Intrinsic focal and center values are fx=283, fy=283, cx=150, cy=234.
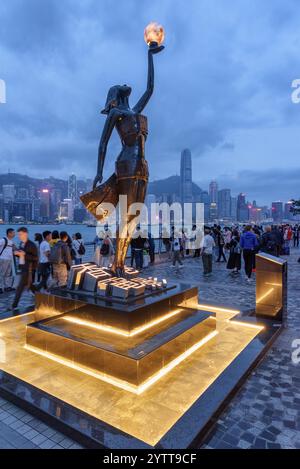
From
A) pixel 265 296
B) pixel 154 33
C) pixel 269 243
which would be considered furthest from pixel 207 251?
pixel 154 33

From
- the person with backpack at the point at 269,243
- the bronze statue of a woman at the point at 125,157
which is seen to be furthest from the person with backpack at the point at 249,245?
the bronze statue of a woman at the point at 125,157

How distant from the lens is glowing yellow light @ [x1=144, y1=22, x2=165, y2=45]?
5480mm

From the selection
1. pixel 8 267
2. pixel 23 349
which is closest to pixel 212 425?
pixel 23 349

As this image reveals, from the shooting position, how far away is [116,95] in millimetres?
5555

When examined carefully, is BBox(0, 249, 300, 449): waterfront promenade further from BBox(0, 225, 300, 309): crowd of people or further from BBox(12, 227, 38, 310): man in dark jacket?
BBox(12, 227, 38, 310): man in dark jacket

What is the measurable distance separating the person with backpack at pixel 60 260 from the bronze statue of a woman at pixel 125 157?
1.57 metres

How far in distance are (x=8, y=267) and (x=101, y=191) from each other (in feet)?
15.5

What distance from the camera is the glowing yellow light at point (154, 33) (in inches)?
216

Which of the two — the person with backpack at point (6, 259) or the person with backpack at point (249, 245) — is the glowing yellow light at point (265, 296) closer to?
the person with backpack at point (249, 245)

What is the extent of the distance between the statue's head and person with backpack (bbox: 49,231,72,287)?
3254 millimetres

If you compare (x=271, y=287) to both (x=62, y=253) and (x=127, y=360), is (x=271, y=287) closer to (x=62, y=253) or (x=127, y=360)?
(x=127, y=360)

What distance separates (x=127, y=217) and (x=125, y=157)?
1.17 meters

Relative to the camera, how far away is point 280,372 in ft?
13.3

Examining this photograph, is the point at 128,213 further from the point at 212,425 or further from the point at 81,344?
the point at 212,425
